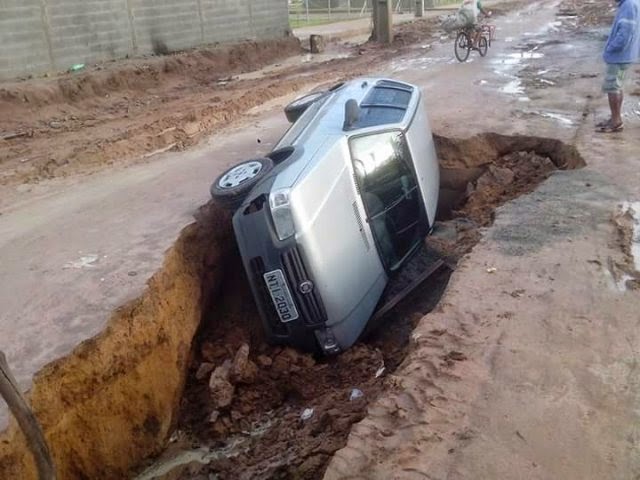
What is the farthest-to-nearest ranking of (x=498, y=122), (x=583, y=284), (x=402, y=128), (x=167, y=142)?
1. (x=167, y=142)
2. (x=498, y=122)
3. (x=402, y=128)
4. (x=583, y=284)

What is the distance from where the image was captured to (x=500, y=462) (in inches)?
142

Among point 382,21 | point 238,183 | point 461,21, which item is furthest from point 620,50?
point 382,21

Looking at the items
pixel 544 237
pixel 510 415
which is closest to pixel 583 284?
pixel 544 237

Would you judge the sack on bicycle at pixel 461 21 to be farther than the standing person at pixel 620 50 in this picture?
Yes

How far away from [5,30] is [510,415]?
13657 mm

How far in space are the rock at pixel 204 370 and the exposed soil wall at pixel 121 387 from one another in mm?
142

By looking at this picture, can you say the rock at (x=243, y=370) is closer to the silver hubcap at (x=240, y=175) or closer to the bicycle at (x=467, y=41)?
the silver hubcap at (x=240, y=175)

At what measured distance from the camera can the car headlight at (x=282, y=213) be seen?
5.70 metres

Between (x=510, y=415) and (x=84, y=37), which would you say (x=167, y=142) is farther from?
(x=510, y=415)

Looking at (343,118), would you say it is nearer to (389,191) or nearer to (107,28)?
(389,191)

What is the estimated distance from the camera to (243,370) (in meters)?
6.27

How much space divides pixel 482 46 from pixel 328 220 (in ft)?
44.6

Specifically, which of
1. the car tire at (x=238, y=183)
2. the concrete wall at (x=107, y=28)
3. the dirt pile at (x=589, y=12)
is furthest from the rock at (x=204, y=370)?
the dirt pile at (x=589, y=12)

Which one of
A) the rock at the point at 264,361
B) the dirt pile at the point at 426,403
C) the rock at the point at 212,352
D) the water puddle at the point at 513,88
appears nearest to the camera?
the dirt pile at the point at 426,403
